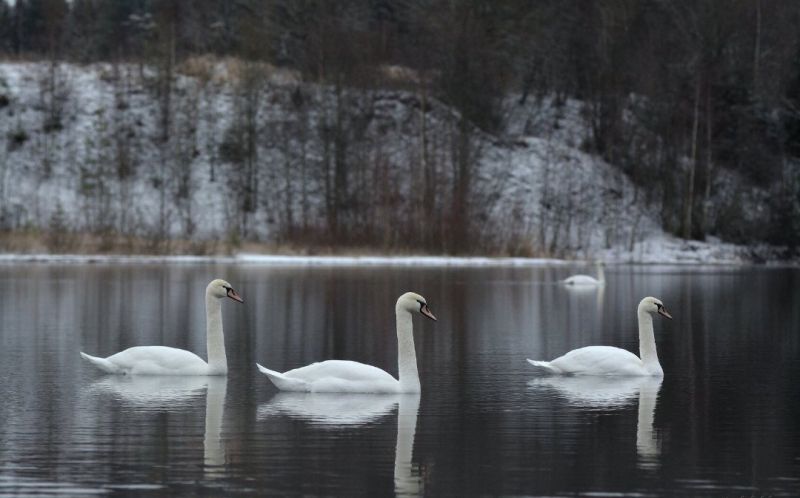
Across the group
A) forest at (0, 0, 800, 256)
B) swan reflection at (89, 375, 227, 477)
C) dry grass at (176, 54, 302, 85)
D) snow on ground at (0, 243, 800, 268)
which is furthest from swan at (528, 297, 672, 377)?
dry grass at (176, 54, 302, 85)

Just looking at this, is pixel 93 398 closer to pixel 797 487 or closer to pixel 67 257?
pixel 797 487

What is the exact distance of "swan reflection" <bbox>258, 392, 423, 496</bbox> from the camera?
1138 cm

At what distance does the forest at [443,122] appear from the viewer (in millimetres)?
52625

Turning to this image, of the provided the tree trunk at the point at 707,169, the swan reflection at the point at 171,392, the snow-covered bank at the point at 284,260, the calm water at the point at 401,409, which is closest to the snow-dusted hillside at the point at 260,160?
the tree trunk at the point at 707,169

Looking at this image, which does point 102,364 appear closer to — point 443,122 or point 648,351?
point 648,351

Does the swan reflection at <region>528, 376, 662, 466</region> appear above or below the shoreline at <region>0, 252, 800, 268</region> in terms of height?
below

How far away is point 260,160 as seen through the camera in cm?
5847

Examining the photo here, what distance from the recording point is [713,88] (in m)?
54.0

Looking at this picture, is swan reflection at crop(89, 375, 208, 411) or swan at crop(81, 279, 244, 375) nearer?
swan reflection at crop(89, 375, 208, 411)

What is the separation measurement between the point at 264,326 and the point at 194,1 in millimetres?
49666

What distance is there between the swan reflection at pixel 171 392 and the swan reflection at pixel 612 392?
341 cm

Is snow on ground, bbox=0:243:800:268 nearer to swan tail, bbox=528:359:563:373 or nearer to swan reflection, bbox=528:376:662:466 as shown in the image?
swan tail, bbox=528:359:563:373

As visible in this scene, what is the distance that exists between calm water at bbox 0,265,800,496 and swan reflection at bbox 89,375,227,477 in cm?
3

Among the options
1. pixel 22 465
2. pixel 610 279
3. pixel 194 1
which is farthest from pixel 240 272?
pixel 194 1
